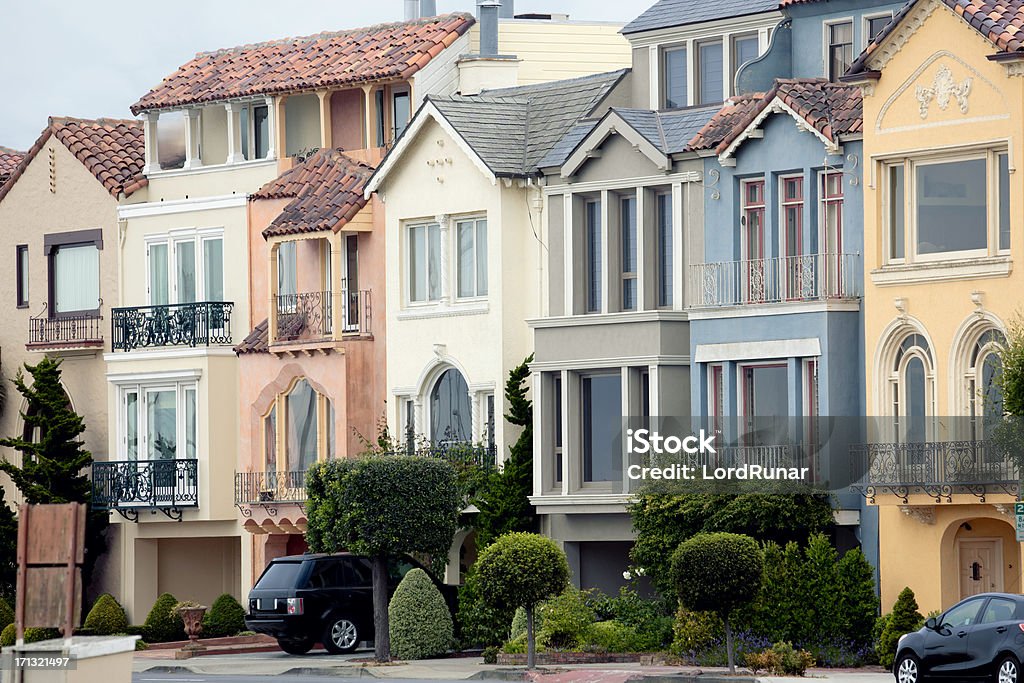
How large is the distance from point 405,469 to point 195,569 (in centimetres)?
1457

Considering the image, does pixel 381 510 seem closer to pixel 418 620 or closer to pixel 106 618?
pixel 418 620

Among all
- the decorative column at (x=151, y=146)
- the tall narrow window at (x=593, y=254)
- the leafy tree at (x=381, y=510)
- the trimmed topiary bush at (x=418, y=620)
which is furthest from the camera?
the decorative column at (x=151, y=146)

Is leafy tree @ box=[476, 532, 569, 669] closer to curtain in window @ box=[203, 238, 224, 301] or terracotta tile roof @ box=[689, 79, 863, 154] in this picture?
terracotta tile roof @ box=[689, 79, 863, 154]

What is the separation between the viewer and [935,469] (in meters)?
39.6

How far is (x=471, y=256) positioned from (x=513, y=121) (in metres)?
2.95

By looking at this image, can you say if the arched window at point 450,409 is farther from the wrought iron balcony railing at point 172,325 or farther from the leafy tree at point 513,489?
the wrought iron balcony railing at point 172,325

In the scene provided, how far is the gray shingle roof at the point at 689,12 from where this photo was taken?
153 feet

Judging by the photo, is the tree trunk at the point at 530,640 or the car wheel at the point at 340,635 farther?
the car wheel at the point at 340,635

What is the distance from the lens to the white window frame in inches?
2170

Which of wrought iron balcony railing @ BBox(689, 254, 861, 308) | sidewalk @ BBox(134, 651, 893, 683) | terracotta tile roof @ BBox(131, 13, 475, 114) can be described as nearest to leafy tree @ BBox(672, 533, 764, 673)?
sidewalk @ BBox(134, 651, 893, 683)

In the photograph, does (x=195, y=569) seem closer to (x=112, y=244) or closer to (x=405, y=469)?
(x=112, y=244)

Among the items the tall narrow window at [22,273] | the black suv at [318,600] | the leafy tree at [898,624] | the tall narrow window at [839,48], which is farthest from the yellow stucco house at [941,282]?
the tall narrow window at [22,273]

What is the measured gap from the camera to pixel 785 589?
4047 cm

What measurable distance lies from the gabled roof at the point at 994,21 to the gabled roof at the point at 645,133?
5436 mm
